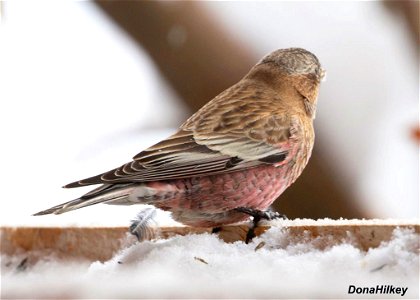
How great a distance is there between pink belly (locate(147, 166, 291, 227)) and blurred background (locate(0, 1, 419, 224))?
0.58 m

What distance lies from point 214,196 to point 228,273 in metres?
0.74

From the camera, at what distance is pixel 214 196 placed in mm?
2445

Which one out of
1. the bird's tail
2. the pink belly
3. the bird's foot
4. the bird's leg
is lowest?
the bird's foot

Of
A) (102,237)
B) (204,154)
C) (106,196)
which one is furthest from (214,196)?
(102,237)

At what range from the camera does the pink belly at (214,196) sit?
7.85ft

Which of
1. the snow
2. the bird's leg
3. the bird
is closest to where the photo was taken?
the snow

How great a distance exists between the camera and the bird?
92.4 inches

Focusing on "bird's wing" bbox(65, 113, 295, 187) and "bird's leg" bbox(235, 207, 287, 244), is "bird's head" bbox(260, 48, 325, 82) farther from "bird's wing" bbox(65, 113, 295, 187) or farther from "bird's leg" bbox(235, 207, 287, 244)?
"bird's leg" bbox(235, 207, 287, 244)

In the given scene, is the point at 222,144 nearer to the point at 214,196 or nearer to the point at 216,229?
the point at 214,196

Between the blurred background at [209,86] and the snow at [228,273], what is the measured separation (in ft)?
3.63

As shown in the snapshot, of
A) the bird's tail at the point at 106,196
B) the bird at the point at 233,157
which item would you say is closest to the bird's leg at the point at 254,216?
the bird at the point at 233,157

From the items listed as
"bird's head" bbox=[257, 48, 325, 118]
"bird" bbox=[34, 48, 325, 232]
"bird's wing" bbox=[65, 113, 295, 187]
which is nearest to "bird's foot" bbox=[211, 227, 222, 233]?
"bird" bbox=[34, 48, 325, 232]

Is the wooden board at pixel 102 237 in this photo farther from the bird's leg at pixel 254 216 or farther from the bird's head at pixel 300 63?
the bird's head at pixel 300 63

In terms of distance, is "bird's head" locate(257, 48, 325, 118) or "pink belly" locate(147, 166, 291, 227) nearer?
"pink belly" locate(147, 166, 291, 227)
